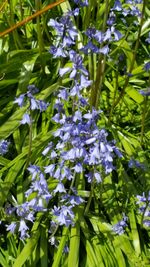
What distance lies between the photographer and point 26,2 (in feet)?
18.5

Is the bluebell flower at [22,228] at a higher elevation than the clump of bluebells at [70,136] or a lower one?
lower

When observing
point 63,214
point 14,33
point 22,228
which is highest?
point 14,33

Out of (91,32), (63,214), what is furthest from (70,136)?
(91,32)

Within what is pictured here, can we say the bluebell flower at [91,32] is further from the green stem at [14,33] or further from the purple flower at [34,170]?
the green stem at [14,33]

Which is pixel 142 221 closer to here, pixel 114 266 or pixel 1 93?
pixel 114 266

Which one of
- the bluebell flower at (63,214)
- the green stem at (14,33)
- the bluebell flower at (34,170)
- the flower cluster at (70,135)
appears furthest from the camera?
the green stem at (14,33)

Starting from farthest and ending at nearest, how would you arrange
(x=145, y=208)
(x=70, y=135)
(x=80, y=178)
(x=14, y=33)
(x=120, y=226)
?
(x=14, y=33) → (x=80, y=178) → (x=120, y=226) → (x=145, y=208) → (x=70, y=135)

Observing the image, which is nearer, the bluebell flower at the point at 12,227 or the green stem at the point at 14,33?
the bluebell flower at the point at 12,227

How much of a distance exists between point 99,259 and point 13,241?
2.25 ft

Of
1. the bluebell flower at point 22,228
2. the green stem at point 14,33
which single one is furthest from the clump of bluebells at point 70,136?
the green stem at point 14,33

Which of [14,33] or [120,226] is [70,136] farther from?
[14,33]

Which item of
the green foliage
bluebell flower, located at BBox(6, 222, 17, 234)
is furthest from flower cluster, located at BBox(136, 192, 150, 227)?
bluebell flower, located at BBox(6, 222, 17, 234)

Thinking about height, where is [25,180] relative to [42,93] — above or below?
below

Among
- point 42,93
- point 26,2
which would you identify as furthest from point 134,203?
point 26,2
